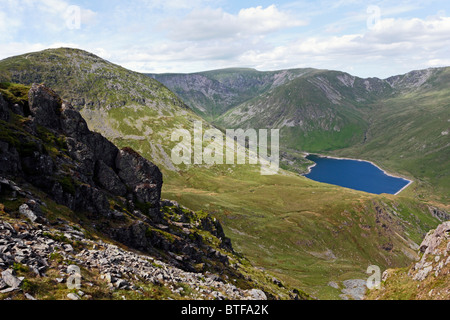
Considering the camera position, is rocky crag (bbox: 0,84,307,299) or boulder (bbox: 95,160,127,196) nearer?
rocky crag (bbox: 0,84,307,299)

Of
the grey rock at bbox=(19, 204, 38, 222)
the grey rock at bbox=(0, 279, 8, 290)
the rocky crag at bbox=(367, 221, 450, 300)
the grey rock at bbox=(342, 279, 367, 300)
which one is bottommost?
the grey rock at bbox=(342, 279, 367, 300)

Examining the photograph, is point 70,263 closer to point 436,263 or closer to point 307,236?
point 436,263

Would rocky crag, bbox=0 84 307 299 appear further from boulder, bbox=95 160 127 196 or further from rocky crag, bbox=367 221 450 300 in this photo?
rocky crag, bbox=367 221 450 300

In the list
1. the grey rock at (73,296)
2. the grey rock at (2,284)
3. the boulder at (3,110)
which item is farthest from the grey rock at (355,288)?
the boulder at (3,110)

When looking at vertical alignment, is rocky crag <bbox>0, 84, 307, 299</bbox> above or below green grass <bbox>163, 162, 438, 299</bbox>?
above

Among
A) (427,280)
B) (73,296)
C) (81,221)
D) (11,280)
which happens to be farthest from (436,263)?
(11,280)

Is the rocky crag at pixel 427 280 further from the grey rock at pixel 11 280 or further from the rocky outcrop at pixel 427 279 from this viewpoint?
the grey rock at pixel 11 280

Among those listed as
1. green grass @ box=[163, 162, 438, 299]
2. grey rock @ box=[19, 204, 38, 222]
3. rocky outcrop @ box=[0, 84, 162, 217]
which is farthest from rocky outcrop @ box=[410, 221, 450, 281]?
green grass @ box=[163, 162, 438, 299]

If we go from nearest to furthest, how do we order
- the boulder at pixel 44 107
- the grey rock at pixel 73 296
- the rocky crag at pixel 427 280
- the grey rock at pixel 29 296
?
the grey rock at pixel 29 296 → the grey rock at pixel 73 296 → the rocky crag at pixel 427 280 → the boulder at pixel 44 107
